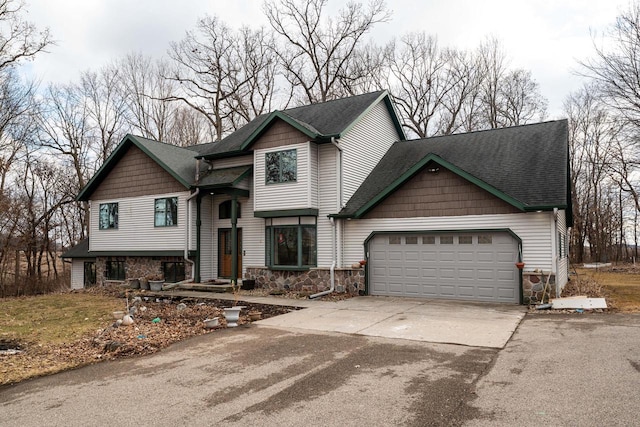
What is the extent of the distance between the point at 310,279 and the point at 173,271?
6446 mm

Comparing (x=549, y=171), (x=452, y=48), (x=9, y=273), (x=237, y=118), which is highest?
(x=452, y=48)

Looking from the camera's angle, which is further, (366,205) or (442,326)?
(366,205)

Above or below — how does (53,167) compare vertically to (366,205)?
above

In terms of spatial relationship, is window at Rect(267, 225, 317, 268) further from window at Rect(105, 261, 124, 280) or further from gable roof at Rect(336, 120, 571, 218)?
window at Rect(105, 261, 124, 280)

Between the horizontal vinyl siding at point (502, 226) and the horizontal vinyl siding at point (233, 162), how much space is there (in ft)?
17.3

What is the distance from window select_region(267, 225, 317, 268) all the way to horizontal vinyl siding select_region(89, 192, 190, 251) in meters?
3.95

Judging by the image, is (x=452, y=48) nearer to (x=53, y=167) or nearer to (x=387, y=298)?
(x=387, y=298)

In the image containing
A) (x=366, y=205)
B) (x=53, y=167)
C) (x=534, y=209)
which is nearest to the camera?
(x=534, y=209)

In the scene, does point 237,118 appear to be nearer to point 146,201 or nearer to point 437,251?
point 146,201

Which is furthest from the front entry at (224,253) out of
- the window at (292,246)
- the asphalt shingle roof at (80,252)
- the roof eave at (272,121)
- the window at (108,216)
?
the asphalt shingle roof at (80,252)

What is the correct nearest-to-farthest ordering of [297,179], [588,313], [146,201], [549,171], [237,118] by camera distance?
1. [588,313]
2. [549,171]
3. [297,179]
4. [146,201]
5. [237,118]

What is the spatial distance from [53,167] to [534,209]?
2730cm

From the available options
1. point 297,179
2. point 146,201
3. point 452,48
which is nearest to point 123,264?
point 146,201

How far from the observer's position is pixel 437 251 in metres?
13.2
